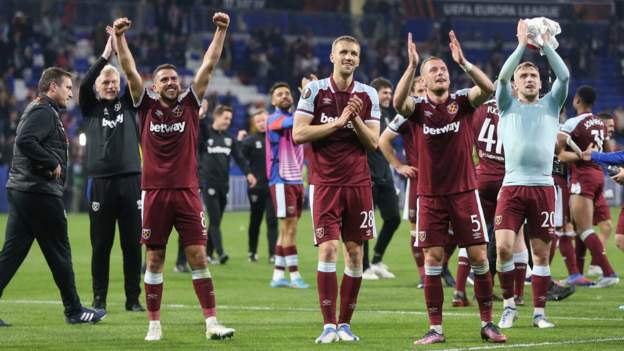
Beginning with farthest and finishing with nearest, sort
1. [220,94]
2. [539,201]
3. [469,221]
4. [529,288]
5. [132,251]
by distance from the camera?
1. [220,94]
2. [529,288]
3. [132,251]
4. [539,201]
5. [469,221]

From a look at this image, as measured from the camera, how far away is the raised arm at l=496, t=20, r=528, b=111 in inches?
383

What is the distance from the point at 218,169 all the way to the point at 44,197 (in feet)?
24.7

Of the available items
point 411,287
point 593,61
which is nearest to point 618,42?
point 593,61

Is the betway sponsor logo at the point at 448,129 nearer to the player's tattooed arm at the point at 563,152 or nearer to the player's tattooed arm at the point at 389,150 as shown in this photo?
the player's tattooed arm at the point at 389,150

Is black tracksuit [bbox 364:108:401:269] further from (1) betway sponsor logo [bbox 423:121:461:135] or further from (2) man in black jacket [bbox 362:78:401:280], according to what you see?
(1) betway sponsor logo [bbox 423:121:461:135]

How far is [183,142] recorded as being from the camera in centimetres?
993

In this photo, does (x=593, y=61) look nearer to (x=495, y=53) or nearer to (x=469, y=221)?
(x=495, y=53)

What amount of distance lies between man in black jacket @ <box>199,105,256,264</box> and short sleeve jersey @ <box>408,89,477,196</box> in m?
8.59

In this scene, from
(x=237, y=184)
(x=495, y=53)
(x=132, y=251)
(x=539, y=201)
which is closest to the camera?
(x=539, y=201)

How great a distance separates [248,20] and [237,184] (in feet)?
30.7

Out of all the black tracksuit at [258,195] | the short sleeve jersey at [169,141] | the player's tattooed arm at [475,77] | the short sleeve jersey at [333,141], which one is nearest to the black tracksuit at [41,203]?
the short sleeve jersey at [169,141]

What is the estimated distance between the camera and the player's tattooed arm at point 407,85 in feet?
30.7

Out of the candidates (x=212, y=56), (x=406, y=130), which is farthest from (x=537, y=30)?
(x=212, y=56)

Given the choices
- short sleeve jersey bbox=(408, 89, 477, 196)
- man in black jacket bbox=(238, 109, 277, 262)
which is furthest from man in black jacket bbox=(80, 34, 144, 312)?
man in black jacket bbox=(238, 109, 277, 262)
